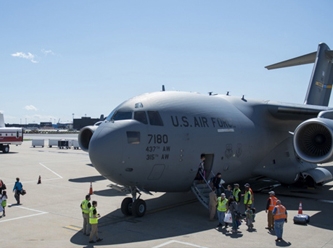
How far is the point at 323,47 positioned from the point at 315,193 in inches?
365

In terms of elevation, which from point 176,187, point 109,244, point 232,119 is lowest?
point 109,244

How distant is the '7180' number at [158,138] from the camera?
11273 millimetres

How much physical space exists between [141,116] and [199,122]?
93.5 inches

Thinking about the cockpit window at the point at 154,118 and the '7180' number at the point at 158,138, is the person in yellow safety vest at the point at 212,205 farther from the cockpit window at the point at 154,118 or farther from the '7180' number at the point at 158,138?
the cockpit window at the point at 154,118

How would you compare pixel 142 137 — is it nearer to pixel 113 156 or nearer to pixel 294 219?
pixel 113 156

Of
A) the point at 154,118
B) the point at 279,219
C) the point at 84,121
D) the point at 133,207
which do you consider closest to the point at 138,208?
the point at 133,207

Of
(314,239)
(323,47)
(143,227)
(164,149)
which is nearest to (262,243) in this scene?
(314,239)

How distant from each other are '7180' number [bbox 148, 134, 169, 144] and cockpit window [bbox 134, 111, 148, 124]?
507 mm

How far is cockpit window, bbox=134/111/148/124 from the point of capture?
37.3ft

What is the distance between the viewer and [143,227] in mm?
10422

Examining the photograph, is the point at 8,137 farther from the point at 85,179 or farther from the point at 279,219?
the point at 279,219

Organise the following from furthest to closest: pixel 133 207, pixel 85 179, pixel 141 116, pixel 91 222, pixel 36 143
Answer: pixel 36 143 → pixel 85 179 → pixel 141 116 → pixel 133 207 → pixel 91 222

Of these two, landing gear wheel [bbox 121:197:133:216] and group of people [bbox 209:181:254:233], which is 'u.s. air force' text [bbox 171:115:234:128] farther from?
landing gear wheel [bbox 121:197:133:216]

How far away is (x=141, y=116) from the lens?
11.5 m
